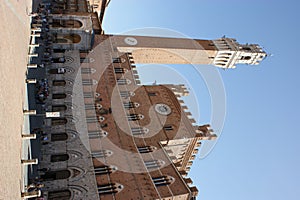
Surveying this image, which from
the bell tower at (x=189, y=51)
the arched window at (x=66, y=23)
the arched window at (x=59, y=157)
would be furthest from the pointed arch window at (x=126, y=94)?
the arched window at (x=66, y=23)

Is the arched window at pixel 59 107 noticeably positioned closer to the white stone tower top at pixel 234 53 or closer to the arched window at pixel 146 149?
the arched window at pixel 146 149

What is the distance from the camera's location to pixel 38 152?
23500 mm

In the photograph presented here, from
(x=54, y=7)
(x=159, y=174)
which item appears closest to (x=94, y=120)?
(x=159, y=174)

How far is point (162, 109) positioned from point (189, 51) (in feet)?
49.2

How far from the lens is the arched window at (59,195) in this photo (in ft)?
72.0

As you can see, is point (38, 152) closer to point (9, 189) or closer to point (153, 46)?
point (9, 189)

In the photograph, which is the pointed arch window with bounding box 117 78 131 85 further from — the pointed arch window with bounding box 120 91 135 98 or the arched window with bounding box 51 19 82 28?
the arched window with bounding box 51 19 82 28

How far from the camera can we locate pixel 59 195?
72.7 ft

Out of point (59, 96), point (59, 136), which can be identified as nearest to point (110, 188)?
point (59, 136)

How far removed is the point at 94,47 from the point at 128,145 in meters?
16.6

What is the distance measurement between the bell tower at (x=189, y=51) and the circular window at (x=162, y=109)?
1152cm

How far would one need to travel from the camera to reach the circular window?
33375mm

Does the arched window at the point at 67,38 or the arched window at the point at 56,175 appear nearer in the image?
the arched window at the point at 56,175

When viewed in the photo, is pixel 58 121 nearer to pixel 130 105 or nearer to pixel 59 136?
pixel 59 136
